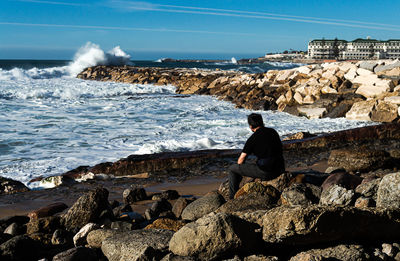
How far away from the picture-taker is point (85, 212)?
453cm

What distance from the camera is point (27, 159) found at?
828cm

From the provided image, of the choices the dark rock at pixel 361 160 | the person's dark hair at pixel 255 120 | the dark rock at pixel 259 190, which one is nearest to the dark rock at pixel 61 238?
the dark rock at pixel 259 190

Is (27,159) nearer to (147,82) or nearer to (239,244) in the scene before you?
(239,244)

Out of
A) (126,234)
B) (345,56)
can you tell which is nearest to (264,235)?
(126,234)

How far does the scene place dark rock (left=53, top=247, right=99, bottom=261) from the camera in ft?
10.6

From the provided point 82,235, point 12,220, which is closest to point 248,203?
point 82,235

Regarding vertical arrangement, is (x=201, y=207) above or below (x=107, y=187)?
above

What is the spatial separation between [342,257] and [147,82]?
3049cm

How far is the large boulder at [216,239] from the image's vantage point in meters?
2.81

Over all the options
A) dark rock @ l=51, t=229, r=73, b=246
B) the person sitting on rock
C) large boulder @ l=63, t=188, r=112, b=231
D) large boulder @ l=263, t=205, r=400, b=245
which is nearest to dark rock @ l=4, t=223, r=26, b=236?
large boulder @ l=63, t=188, r=112, b=231

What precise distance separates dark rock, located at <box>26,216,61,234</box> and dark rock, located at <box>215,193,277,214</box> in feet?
5.73

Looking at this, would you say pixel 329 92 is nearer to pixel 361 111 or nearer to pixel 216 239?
pixel 361 111

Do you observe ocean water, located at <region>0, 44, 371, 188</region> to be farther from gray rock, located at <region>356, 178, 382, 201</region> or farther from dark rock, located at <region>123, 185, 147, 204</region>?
gray rock, located at <region>356, 178, 382, 201</region>

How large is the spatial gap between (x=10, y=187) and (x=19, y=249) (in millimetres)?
3110
